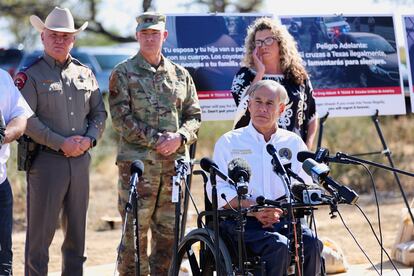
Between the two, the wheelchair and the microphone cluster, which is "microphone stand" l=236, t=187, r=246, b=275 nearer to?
the wheelchair

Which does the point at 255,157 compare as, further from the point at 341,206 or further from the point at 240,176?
the point at 341,206

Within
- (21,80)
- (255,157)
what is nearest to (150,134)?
(21,80)

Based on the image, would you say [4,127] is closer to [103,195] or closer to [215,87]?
[215,87]

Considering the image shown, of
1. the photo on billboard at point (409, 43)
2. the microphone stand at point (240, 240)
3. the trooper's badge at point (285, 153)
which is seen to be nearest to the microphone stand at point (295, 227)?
the microphone stand at point (240, 240)

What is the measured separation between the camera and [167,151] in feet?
20.9

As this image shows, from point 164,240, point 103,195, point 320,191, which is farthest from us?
point 103,195

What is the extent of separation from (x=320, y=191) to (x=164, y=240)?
2.07 metres

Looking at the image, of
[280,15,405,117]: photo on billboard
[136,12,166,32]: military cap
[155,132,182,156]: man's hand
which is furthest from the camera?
[280,15,405,117]: photo on billboard

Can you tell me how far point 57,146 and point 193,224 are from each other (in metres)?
4.98

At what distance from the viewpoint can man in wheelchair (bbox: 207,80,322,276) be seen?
16.4 ft

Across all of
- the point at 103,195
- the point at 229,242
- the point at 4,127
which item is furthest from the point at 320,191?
→ the point at 103,195

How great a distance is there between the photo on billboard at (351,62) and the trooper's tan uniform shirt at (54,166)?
2.47 metres

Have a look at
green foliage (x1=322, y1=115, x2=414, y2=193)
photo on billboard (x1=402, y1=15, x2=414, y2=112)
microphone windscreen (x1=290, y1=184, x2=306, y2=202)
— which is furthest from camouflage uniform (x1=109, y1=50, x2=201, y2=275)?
green foliage (x1=322, y1=115, x2=414, y2=193)

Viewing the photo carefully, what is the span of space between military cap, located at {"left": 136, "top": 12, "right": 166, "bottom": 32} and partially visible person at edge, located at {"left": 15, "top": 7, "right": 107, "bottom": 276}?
49 centimetres
